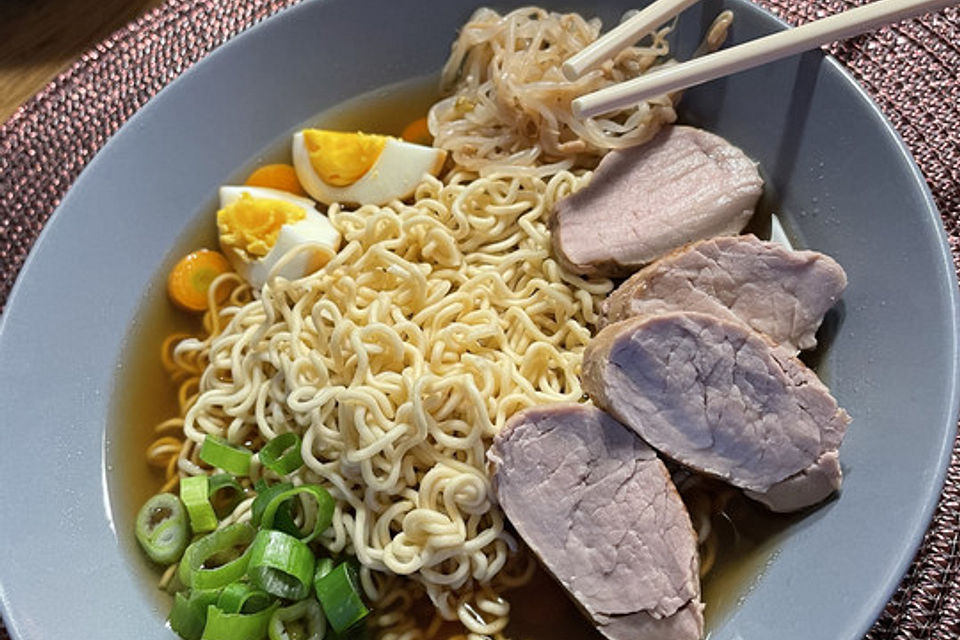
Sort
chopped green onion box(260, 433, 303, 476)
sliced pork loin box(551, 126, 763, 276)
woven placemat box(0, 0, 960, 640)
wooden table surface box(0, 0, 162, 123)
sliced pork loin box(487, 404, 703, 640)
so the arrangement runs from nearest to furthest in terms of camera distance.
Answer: sliced pork loin box(487, 404, 703, 640)
chopped green onion box(260, 433, 303, 476)
sliced pork loin box(551, 126, 763, 276)
woven placemat box(0, 0, 960, 640)
wooden table surface box(0, 0, 162, 123)

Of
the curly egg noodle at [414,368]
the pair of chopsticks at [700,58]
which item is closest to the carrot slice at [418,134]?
the curly egg noodle at [414,368]

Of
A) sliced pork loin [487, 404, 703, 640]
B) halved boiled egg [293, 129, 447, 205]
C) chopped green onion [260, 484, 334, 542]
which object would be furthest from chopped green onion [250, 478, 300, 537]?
halved boiled egg [293, 129, 447, 205]

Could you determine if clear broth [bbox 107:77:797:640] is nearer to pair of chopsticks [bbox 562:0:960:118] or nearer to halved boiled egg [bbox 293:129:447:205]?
halved boiled egg [bbox 293:129:447:205]

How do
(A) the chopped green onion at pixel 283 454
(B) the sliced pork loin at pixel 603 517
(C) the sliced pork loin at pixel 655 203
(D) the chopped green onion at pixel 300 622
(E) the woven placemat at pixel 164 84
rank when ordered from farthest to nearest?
(E) the woven placemat at pixel 164 84 < (C) the sliced pork loin at pixel 655 203 < (A) the chopped green onion at pixel 283 454 < (D) the chopped green onion at pixel 300 622 < (B) the sliced pork loin at pixel 603 517

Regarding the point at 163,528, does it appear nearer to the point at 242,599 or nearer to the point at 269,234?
the point at 242,599

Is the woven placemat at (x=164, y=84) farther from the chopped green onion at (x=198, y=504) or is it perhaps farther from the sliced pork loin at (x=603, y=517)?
the sliced pork loin at (x=603, y=517)

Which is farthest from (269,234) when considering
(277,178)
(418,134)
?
(418,134)
